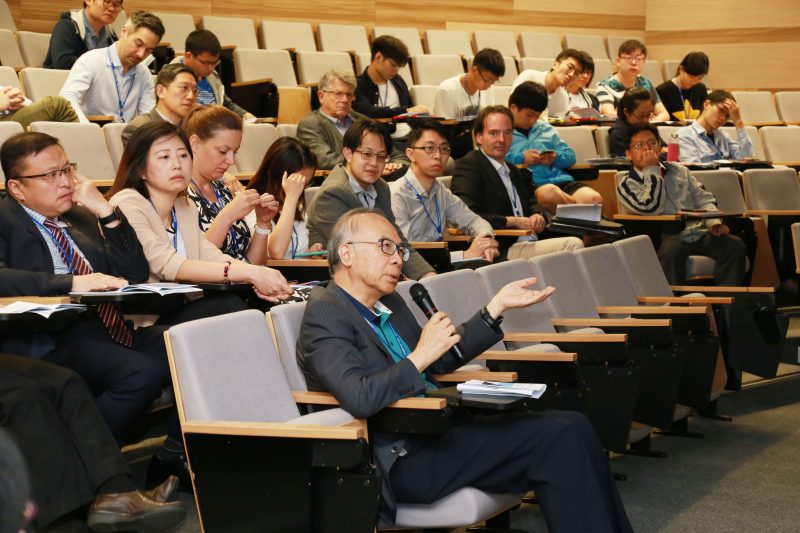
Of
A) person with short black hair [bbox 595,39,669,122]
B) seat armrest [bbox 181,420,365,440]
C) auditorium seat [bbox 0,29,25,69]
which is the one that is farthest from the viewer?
person with short black hair [bbox 595,39,669,122]

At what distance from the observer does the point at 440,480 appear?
2.22 m

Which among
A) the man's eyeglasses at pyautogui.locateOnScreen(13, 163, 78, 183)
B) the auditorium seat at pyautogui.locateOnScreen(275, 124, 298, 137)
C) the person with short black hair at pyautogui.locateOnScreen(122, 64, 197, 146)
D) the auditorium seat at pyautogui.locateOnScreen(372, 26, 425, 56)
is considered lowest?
the man's eyeglasses at pyautogui.locateOnScreen(13, 163, 78, 183)

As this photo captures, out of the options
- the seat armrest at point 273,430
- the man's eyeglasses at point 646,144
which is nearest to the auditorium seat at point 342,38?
the man's eyeglasses at point 646,144

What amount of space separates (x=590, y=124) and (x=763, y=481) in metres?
3.55

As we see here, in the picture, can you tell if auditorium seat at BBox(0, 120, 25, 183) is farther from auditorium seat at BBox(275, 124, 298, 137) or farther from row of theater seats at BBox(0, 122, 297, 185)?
auditorium seat at BBox(275, 124, 298, 137)

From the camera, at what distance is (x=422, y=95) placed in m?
6.59

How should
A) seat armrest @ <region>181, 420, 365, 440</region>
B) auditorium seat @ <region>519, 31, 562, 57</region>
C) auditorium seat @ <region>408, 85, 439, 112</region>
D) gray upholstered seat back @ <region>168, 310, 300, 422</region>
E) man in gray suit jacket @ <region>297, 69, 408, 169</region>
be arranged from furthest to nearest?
auditorium seat @ <region>519, 31, 562, 57</region> → auditorium seat @ <region>408, 85, 439, 112</region> → man in gray suit jacket @ <region>297, 69, 408, 169</region> → gray upholstered seat back @ <region>168, 310, 300, 422</region> → seat armrest @ <region>181, 420, 365, 440</region>

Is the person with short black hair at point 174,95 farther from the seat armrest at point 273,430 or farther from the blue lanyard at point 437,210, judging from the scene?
the seat armrest at point 273,430

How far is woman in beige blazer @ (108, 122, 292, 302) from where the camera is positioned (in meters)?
3.02

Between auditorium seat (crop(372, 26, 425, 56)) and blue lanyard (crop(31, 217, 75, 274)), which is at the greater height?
auditorium seat (crop(372, 26, 425, 56))

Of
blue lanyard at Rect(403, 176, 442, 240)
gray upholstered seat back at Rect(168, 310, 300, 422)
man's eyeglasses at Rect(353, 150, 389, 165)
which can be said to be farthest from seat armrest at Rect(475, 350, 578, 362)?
blue lanyard at Rect(403, 176, 442, 240)

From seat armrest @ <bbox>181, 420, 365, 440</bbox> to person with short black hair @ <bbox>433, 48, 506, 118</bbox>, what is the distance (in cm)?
418

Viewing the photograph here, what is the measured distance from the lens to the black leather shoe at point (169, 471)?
2748 mm

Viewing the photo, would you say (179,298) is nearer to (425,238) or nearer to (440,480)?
(440,480)
